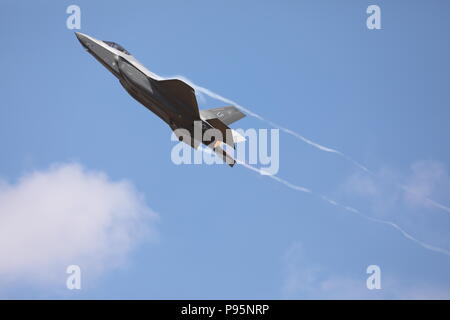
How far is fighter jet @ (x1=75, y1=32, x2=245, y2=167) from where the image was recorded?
37.3 m

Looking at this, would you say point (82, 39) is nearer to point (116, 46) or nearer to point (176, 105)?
point (116, 46)

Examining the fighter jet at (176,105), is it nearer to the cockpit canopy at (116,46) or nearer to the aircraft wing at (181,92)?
the aircraft wing at (181,92)

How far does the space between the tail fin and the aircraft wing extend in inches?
31.0

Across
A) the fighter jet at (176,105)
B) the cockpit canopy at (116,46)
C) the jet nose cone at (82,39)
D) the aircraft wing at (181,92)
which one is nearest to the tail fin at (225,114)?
the fighter jet at (176,105)

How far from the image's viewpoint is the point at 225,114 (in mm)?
38531

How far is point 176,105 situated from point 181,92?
70cm

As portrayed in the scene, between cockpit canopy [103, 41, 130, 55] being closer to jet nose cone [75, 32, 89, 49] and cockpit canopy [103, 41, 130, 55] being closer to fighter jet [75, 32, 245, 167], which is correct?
fighter jet [75, 32, 245, 167]

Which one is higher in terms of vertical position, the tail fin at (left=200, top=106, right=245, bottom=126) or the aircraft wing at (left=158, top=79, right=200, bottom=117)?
the aircraft wing at (left=158, top=79, right=200, bottom=117)

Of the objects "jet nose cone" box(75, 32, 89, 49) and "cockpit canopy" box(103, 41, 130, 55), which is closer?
"jet nose cone" box(75, 32, 89, 49)

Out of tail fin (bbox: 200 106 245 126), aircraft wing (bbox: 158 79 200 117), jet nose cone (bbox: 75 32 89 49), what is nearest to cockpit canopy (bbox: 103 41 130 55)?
jet nose cone (bbox: 75 32 89 49)

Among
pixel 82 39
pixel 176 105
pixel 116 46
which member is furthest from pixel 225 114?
pixel 82 39
